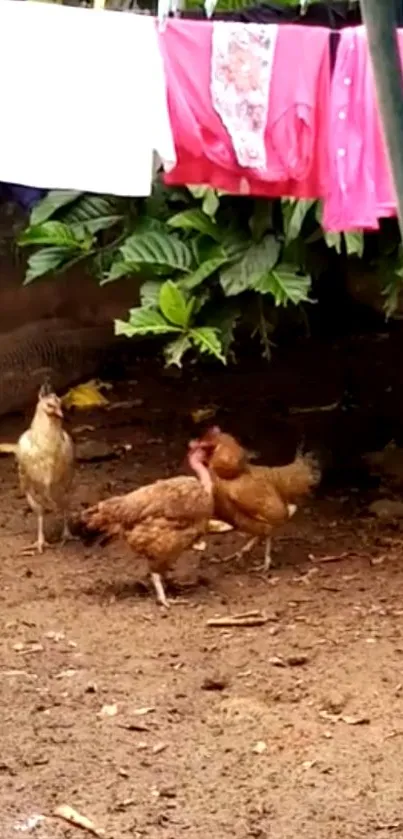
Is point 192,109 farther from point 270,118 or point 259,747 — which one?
point 259,747

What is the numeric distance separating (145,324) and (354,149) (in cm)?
81

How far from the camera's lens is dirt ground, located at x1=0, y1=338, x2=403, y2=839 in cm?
230

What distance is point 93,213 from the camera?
12.7ft

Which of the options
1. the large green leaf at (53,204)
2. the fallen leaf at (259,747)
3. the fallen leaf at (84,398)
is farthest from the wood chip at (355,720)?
the fallen leaf at (84,398)

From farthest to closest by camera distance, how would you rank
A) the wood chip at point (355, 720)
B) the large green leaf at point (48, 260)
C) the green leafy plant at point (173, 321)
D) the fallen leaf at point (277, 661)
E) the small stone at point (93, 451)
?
the small stone at point (93, 451) → the large green leaf at point (48, 260) → the green leafy plant at point (173, 321) → the fallen leaf at point (277, 661) → the wood chip at point (355, 720)

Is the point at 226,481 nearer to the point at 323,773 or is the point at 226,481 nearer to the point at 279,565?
the point at 279,565

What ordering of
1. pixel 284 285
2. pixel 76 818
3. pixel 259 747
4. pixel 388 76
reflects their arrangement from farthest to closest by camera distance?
pixel 284 285
pixel 259 747
pixel 76 818
pixel 388 76

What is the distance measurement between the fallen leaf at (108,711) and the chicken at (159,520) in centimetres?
56

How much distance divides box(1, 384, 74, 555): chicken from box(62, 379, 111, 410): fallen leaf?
1.39 m

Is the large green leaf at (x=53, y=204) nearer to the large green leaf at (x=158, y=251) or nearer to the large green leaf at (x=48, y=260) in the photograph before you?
the large green leaf at (x=48, y=260)

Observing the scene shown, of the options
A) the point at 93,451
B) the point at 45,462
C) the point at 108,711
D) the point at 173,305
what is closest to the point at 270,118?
the point at 173,305

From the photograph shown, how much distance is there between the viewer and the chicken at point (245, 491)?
343 centimetres

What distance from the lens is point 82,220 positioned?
387 cm

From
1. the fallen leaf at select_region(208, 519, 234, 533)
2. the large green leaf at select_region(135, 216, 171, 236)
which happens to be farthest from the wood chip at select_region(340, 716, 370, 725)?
the large green leaf at select_region(135, 216, 171, 236)
